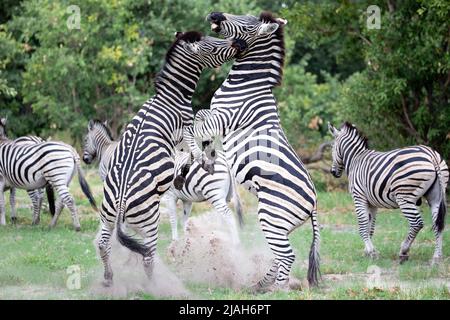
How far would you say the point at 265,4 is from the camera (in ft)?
86.9

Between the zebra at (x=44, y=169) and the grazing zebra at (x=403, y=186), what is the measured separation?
→ 416 centimetres

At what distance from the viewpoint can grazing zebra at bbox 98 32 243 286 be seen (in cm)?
805

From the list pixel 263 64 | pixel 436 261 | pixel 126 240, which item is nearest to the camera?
pixel 126 240

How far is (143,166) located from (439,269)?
3898mm

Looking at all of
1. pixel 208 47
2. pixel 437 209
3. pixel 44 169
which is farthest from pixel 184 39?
pixel 44 169

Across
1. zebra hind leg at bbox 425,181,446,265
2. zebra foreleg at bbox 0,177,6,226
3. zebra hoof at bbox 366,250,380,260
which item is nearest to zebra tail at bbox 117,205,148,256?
zebra hoof at bbox 366,250,380,260

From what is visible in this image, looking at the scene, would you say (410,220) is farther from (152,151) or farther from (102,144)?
(102,144)

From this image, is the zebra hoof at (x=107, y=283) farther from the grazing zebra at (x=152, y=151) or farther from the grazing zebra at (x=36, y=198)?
the grazing zebra at (x=36, y=198)

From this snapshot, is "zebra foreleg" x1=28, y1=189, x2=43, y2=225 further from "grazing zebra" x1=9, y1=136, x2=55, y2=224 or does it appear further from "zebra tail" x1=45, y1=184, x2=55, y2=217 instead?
"zebra tail" x1=45, y1=184, x2=55, y2=217

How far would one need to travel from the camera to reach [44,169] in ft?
40.9

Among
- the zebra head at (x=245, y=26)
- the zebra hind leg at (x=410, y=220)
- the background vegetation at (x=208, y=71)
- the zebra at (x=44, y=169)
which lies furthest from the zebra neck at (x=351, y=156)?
the zebra at (x=44, y=169)

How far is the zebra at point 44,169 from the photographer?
40.9 ft

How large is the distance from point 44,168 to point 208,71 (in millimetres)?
9442

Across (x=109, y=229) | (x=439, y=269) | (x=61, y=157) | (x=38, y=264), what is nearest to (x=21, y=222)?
(x=61, y=157)
